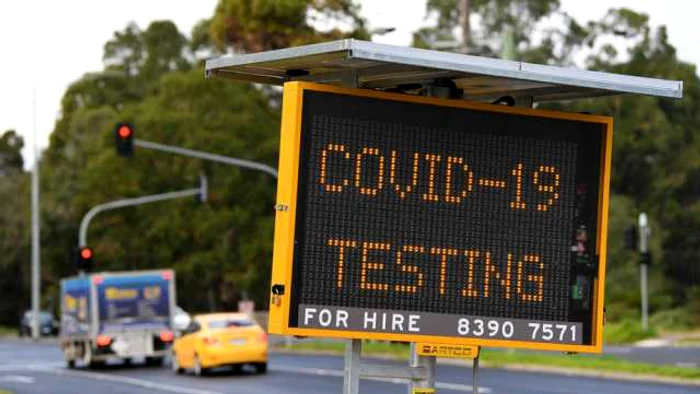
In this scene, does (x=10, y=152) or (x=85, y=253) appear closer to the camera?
(x=85, y=253)

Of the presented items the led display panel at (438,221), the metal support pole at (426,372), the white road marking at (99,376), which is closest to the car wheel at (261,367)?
the white road marking at (99,376)

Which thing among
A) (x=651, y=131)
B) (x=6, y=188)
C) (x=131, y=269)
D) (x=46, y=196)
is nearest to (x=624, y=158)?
(x=651, y=131)

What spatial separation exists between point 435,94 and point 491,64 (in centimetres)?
98

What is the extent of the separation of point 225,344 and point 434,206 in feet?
83.8

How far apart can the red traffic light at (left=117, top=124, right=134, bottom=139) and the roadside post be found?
34945 mm

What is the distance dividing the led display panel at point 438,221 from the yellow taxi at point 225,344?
981 inches

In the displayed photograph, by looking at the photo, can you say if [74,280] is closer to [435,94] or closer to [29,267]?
[435,94]

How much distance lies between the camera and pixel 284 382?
32.0 meters

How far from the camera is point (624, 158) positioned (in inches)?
3226

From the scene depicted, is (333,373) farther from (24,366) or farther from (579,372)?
(24,366)

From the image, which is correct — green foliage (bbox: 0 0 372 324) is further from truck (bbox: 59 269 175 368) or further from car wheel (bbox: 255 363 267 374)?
car wheel (bbox: 255 363 267 374)

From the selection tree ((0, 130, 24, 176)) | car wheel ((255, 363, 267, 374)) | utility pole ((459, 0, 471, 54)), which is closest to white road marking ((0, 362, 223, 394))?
car wheel ((255, 363, 267, 374))

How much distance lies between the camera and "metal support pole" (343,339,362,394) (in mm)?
10938

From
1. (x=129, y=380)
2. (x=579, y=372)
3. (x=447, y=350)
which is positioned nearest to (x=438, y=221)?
(x=447, y=350)
